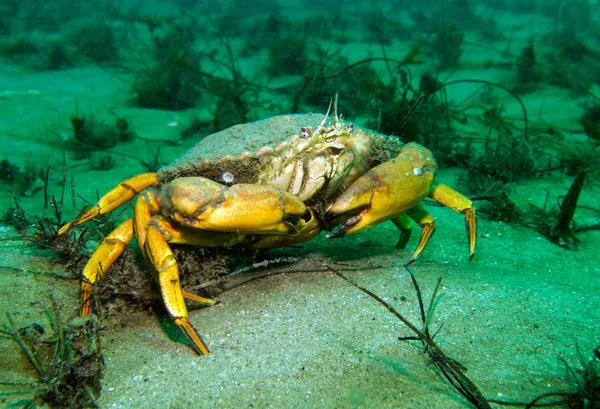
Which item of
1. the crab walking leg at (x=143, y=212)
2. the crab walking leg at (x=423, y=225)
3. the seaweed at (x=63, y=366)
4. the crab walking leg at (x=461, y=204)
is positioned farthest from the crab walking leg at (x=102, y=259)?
the crab walking leg at (x=461, y=204)

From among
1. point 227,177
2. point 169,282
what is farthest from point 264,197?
point 169,282

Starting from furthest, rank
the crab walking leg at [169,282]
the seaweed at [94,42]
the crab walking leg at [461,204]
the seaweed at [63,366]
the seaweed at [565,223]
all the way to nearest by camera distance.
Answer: the seaweed at [94,42], the seaweed at [565,223], the crab walking leg at [461,204], the crab walking leg at [169,282], the seaweed at [63,366]

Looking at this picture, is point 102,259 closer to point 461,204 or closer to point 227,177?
point 227,177

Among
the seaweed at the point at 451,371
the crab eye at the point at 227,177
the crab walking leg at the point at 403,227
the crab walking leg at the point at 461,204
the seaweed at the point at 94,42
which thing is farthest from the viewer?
the seaweed at the point at 94,42

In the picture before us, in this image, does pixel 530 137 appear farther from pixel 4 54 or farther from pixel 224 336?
pixel 4 54

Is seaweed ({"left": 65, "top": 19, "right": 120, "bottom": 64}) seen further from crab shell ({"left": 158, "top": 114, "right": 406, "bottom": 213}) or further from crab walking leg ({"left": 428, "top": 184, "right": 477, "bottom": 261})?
crab walking leg ({"left": 428, "top": 184, "right": 477, "bottom": 261})

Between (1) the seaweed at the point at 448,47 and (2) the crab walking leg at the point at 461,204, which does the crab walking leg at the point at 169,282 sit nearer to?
(2) the crab walking leg at the point at 461,204

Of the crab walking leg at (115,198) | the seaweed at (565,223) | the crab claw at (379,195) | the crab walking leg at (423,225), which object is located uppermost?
the crab claw at (379,195)
